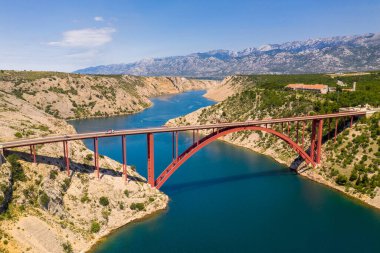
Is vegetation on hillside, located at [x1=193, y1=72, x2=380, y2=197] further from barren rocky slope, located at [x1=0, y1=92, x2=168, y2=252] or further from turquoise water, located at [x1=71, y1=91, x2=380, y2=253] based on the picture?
barren rocky slope, located at [x1=0, y1=92, x2=168, y2=252]

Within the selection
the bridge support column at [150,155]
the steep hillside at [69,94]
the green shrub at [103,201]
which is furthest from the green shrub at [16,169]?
the steep hillside at [69,94]

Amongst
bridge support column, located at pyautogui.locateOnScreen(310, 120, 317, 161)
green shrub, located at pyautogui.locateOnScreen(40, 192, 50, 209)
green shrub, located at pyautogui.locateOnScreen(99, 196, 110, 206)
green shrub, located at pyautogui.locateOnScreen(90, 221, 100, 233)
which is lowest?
green shrub, located at pyautogui.locateOnScreen(90, 221, 100, 233)

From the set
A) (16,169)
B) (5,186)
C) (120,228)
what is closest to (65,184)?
(16,169)

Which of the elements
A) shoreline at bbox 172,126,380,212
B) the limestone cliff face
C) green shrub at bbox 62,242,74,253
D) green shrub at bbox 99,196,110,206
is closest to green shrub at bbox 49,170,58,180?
the limestone cliff face

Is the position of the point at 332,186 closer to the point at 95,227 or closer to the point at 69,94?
the point at 95,227

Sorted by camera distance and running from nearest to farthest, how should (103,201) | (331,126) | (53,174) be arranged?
1. (53,174)
2. (103,201)
3. (331,126)

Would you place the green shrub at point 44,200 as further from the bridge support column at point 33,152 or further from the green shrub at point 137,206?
the green shrub at point 137,206
